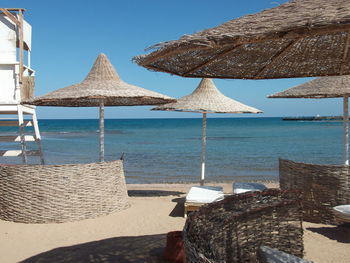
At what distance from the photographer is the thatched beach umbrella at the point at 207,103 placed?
24.3 ft

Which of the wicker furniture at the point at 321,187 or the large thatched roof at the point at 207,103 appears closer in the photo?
the wicker furniture at the point at 321,187

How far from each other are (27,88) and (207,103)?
3.43m

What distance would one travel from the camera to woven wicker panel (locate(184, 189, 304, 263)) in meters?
2.74

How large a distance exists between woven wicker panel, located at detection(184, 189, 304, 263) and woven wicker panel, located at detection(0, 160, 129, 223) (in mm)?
3080

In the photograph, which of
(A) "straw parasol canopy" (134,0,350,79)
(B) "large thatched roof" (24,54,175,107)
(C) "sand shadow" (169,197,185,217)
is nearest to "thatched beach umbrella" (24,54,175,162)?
(B) "large thatched roof" (24,54,175,107)

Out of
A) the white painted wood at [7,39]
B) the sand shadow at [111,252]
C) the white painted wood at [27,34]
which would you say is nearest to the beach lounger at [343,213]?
the sand shadow at [111,252]

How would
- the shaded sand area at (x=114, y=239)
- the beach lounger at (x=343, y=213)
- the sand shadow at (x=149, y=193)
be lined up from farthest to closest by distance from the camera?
1. the sand shadow at (x=149, y=193)
2. the beach lounger at (x=343, y=213)
3. the shaded sand area at (x=114, y=239)

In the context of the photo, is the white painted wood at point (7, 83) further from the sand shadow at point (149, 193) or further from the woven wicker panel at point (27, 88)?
Answer: the sand shadow at point (149, 193)

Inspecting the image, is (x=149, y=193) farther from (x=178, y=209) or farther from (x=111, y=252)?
(x=111, y=252)

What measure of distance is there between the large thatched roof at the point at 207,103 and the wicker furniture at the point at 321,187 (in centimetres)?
224

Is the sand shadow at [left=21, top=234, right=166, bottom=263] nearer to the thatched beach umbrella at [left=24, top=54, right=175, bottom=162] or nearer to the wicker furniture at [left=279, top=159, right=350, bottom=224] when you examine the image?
the wicker furniture at [left=279, top=159, right=350, bottom=224]

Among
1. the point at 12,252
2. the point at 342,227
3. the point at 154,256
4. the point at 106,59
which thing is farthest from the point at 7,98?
the point at 342,227

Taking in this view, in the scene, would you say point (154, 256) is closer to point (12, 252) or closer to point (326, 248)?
point (12, 252)

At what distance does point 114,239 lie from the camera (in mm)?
4719
